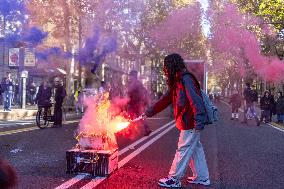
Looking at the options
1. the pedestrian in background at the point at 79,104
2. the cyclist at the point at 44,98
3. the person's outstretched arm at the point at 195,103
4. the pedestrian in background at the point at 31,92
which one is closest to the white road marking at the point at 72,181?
the person's outstretched arm at the point at 195,103

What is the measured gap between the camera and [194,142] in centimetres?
632

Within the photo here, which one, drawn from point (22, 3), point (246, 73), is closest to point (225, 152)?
point (22, 3)

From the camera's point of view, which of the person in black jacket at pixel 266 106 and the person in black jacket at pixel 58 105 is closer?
the person in black jacket at pixel 58 105

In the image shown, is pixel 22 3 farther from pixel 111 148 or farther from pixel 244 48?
pixel 244 48

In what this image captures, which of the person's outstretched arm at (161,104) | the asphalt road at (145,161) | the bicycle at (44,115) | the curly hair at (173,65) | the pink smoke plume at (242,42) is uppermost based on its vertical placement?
the pink smoke plume at (242,42)

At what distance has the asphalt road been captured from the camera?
6.58 metres

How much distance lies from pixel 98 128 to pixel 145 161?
1793 millimetres

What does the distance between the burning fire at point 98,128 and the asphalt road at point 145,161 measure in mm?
504

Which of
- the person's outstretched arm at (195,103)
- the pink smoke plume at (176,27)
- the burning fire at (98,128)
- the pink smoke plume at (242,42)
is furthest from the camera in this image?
the pink smoke plume at (176,27)

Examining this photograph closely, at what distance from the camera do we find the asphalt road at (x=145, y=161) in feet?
21.6

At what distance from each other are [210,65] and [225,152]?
74656 millimetres

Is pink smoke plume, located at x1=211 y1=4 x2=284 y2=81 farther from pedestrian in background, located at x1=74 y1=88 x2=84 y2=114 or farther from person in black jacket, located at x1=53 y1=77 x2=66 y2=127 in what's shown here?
person in black jacket, located at x1=53 y1=77 x2=66 y2=127

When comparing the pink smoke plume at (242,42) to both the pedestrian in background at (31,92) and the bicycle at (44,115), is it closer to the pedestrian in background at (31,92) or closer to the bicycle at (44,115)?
the pedestrian in background at (31,92)

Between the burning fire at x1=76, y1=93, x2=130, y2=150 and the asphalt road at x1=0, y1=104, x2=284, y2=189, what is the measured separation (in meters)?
0.50
